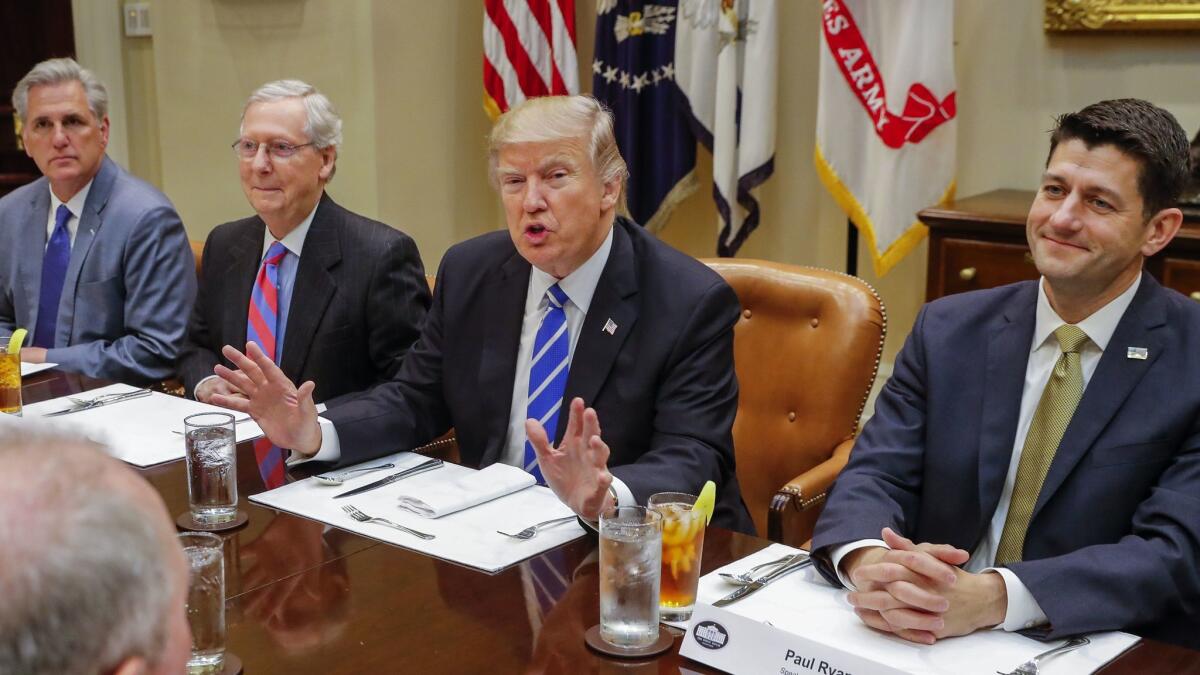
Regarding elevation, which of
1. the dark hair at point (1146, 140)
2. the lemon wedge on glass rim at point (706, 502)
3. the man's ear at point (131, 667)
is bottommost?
the lemon wedge on glass rim at point (706, 502)

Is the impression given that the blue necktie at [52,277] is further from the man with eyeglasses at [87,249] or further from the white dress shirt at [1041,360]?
the white dress shirt at [1041,360]

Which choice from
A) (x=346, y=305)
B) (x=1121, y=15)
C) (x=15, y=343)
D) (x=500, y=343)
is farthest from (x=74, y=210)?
(x=1121, y=15)

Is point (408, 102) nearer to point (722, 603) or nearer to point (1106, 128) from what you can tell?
point (1106, 128)

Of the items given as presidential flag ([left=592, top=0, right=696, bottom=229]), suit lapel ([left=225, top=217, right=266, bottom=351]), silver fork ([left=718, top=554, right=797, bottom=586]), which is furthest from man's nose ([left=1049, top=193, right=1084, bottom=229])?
presidential flag ([left=592, top=0, right=696, bottom=229])

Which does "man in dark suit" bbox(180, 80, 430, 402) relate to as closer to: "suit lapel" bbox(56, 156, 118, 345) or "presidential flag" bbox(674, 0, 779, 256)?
"suit lapel" bbox(56, 156, 118, 345)

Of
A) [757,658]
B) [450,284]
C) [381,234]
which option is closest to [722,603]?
[757,658]

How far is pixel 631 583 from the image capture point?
1.47m

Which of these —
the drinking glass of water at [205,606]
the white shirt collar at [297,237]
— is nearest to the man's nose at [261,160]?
the white shirt collar at [297,237]

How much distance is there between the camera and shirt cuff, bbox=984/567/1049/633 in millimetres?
1553

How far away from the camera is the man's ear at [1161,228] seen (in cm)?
198

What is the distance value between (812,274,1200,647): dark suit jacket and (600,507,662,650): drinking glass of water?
0.30 metres

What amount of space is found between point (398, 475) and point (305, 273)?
0.97 m

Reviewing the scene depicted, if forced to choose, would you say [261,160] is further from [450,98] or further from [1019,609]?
[450,98]

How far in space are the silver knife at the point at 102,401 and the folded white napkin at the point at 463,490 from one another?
87 centimetres
